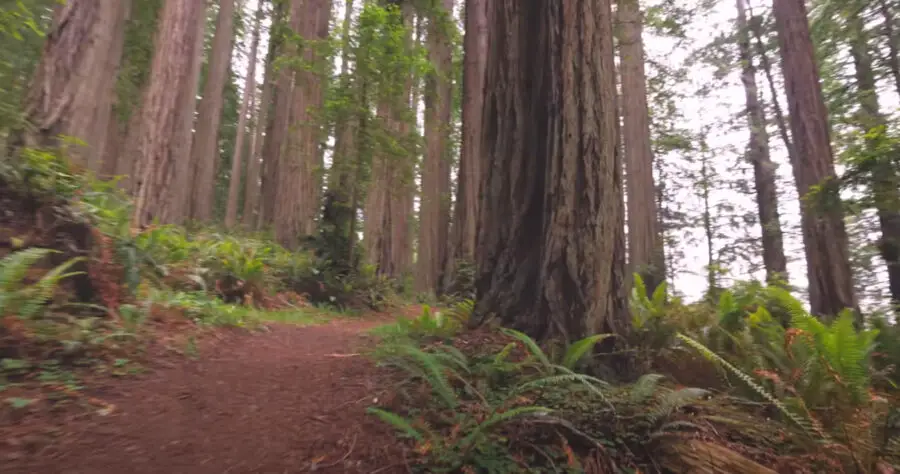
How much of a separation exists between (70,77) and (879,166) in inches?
334

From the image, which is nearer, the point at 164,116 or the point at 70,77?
the point at 70,77

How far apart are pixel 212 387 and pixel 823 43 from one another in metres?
15.2

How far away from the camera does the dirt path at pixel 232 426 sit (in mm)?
2436

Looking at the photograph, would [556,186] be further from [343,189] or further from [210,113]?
[210,113]

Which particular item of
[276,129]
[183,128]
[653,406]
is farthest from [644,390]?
[276,129]

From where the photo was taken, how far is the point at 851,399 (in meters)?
2.87

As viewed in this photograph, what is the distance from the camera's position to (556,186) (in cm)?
427

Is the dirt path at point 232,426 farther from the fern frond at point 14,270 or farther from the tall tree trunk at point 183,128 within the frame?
the tall tree trunk at point 183,128

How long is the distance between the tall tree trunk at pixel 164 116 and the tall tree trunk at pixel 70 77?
227 cm

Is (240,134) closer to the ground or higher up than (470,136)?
higher up

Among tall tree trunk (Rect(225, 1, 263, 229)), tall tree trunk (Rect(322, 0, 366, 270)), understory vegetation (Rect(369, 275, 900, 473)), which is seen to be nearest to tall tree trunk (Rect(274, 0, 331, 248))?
tall tree trunk (Rect(322, 0, 366, 270))


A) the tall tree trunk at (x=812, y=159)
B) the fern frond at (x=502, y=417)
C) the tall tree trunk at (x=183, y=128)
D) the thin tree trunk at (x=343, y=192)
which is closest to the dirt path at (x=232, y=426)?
the fern frond at (x=502, y=417)

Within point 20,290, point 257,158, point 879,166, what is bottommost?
point 20,290

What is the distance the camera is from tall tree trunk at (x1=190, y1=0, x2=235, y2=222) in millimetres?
15266
